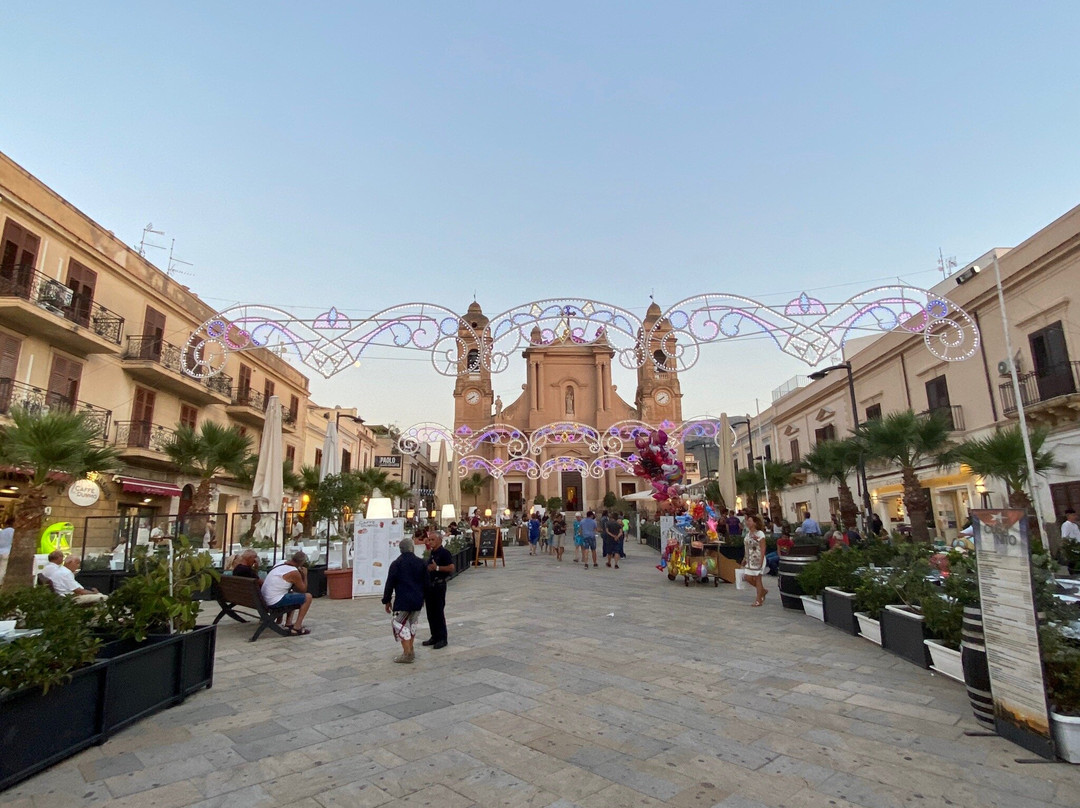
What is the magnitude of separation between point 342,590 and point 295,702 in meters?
6.45

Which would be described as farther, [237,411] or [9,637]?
[237,411]

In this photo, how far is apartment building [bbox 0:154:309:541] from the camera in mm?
14031

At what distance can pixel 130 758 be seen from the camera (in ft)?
11.9

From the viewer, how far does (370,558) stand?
1071cm

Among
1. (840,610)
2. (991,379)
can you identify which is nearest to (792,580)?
(840,610)

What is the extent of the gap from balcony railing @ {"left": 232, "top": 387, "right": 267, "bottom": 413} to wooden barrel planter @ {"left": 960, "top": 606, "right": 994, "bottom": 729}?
972 inches

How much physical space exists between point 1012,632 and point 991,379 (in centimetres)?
1663

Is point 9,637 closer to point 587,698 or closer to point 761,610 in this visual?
point 587,698

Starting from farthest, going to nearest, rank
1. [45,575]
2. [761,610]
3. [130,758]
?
1. [761,610]
2. [45,575]
3. [130,758]

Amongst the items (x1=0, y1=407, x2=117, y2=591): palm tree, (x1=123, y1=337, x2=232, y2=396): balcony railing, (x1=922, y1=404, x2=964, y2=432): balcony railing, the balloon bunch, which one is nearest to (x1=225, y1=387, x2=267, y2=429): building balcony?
(x1=123, y1=337, x2=232, y2=396): balcony railing

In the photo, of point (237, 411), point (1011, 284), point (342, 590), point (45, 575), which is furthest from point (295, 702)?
point (237, 411)

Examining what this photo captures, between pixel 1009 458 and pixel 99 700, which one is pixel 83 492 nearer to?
pixel 99 700

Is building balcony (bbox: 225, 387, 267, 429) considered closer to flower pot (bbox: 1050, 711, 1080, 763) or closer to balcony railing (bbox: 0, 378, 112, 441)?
balcony railing (bbox: 0, 378, 112, 441)

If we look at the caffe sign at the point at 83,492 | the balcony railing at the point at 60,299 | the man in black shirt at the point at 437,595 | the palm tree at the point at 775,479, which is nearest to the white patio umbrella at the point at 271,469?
the caffe sign at the point at 83,492
